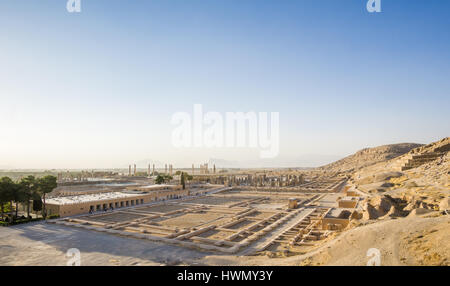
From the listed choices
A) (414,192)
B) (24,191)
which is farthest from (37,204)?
(414,192)

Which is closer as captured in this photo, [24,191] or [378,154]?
[24,191]

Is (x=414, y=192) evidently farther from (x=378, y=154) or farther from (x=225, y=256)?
(x=378, y=154)

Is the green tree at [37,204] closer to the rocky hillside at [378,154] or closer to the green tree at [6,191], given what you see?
the green tree at [6,191]

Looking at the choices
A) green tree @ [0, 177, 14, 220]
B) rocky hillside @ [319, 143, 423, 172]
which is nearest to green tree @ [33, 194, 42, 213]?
green tree @ [0, 177, 14, 220]

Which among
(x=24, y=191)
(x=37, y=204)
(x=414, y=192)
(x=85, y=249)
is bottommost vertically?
(x=85, y=249)

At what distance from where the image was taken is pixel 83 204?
31734mm

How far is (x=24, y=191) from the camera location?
1073 inches

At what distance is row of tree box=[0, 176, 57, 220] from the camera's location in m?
26.0

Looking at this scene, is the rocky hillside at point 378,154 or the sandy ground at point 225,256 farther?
the rocky hillside at point 378,154

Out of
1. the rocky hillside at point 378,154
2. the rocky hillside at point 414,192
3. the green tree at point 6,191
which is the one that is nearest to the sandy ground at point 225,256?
the green tree at point 6,191

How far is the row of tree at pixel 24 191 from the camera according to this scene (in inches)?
1024

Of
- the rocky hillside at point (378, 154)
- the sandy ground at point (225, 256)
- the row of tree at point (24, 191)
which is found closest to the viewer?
the sandy ground at point (225, 256)
